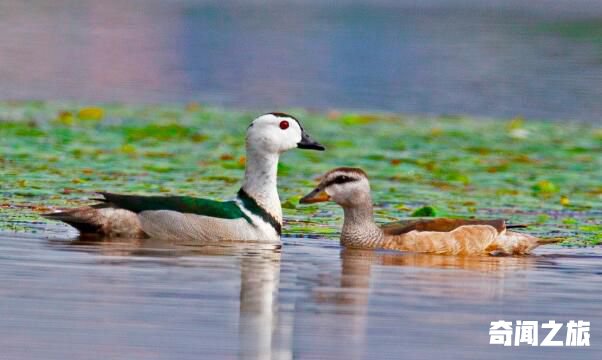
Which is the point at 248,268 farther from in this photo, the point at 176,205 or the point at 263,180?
the point at 263,180

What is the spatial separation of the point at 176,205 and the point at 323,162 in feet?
19.5

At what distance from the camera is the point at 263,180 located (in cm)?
1538

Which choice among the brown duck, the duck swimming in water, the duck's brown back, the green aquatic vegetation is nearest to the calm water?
the green aquatic vegetation

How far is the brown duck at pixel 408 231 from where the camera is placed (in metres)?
15.1

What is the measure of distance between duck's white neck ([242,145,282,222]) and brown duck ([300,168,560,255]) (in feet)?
1.06

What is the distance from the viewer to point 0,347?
32.6 feet

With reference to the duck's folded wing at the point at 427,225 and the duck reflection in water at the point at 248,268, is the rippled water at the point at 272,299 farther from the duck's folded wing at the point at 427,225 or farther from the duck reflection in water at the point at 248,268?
the duck's folded wing at the point at 427,225

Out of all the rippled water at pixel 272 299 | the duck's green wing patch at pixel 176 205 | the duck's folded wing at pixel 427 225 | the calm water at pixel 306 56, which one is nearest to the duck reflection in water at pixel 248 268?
the rippled water at pixel 272 299

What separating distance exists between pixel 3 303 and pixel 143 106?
16747 mm

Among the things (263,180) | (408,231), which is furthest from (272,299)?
(263,180)

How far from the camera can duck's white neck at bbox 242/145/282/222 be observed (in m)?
15.3

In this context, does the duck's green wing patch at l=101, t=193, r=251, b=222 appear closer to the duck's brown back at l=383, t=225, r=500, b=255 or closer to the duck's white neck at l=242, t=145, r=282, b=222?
the duck's white neck at l=242, t=145, r=282, b=222

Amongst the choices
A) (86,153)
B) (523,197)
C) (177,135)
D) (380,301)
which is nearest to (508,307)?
(380,301)

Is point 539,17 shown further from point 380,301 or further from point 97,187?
point 380,301
